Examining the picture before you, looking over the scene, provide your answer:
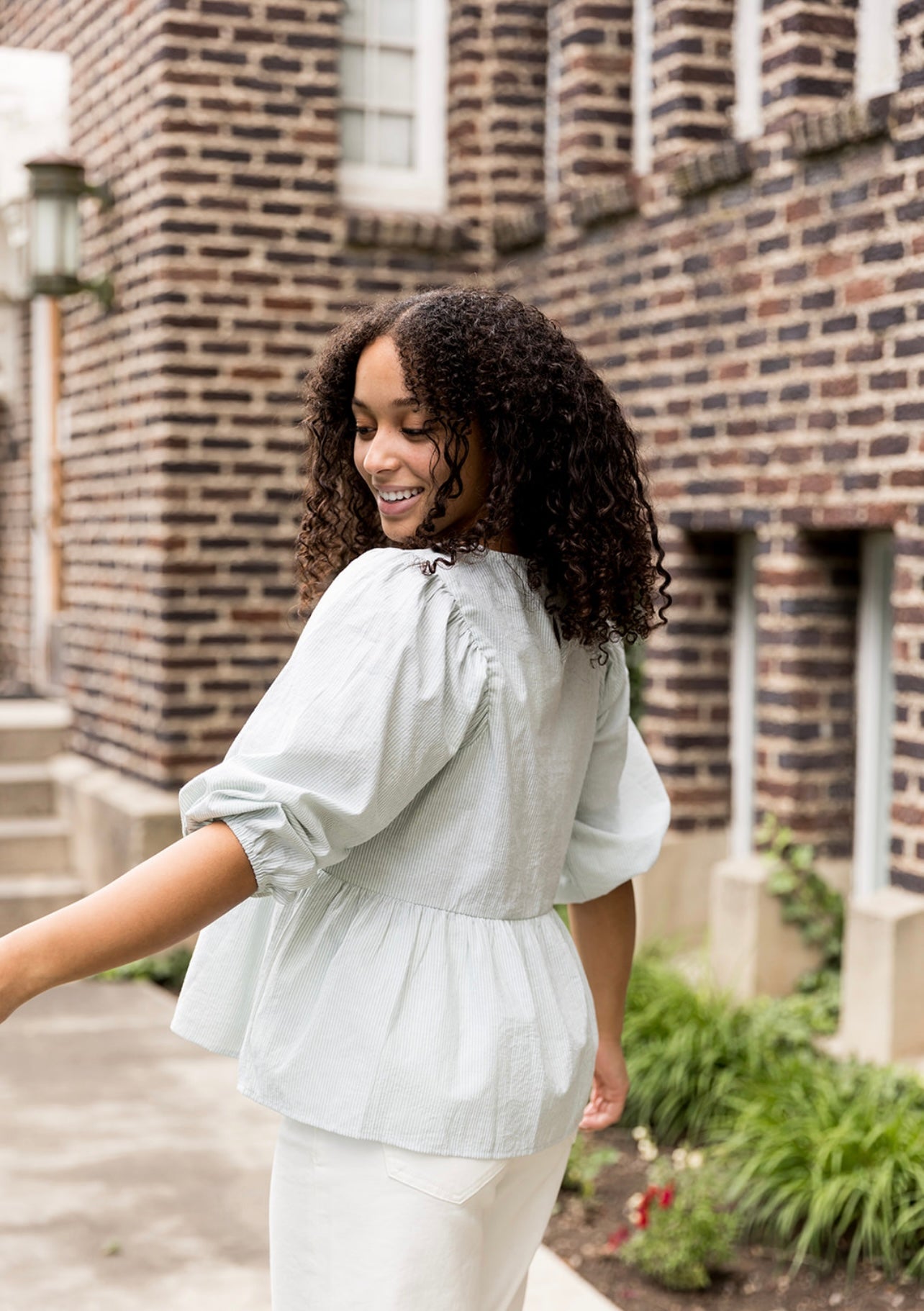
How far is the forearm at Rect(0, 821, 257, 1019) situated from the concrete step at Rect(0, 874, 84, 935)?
203 inches

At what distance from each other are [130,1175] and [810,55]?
3.76 metres

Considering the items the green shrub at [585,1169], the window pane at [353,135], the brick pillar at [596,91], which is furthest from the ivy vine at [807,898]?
the window pane at [353,135]

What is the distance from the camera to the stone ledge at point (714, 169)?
5.02 metres

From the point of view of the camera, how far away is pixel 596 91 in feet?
19.7

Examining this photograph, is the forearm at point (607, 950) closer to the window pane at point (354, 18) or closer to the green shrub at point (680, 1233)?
the green shrub at point (680, 1233)

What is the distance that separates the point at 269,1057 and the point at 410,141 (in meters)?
5.70

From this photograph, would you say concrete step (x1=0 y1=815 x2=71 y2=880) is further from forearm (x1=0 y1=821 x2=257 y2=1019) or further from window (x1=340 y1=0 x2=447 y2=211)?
forearm (x1=0 y1=821 x2=257 y2=1019)

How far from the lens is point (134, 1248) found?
3703 millimetres

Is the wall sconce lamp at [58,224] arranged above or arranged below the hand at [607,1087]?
above

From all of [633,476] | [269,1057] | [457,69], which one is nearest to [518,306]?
[633,476]

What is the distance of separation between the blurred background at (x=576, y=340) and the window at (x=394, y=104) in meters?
0.01

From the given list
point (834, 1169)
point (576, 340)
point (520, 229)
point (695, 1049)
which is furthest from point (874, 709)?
point (520, 229)

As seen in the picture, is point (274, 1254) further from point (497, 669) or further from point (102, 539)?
point (102, 539)

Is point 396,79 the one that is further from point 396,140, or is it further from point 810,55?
point 810,55
